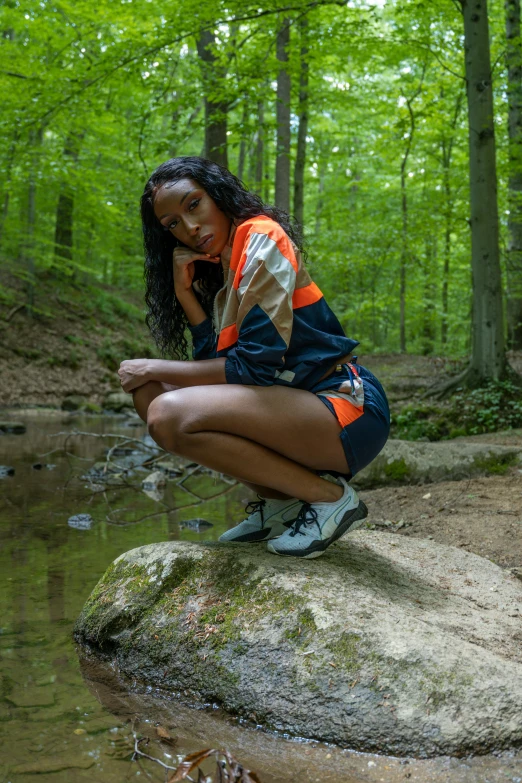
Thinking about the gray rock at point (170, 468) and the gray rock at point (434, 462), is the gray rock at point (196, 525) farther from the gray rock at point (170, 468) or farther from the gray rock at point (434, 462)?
the gray rock at point (170, 468)

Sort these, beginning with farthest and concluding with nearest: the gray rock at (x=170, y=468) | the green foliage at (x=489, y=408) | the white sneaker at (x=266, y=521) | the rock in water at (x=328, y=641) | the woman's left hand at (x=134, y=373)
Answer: the gray rock at (x=170, y=468), the green foliage at (x=489, y=408), the white sneaker at (x=266, y=521), the woman's left hand at (x=134, y=373), the rock in water at (x=328, y=641)

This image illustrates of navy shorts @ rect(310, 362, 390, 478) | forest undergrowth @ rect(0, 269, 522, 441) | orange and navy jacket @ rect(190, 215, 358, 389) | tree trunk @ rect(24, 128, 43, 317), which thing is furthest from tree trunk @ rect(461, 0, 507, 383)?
tree trunk @ rect(24, 128, 43, 317)

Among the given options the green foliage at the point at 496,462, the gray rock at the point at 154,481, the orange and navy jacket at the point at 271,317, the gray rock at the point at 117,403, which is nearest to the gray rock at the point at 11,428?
the gray rock at the point at 117,403

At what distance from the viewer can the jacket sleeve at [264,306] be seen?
2180mm

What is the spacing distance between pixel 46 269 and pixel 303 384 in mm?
16617

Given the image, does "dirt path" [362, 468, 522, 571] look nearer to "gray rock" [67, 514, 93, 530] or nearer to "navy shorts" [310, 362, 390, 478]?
"navy shorts" [310, 362, 390, 478]

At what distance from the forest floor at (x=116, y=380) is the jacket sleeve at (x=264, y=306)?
1.79 metres

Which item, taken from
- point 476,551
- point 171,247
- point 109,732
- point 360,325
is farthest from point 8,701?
point 360,325

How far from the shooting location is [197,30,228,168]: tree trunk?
8.11 metres

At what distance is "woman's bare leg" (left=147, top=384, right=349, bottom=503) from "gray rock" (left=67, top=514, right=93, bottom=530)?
2.21 m

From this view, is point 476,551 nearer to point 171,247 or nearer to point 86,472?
point 171,247

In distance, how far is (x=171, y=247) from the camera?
276 cm

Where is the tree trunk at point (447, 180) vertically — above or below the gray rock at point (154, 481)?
above

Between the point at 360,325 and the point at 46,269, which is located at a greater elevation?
the point at 46,269
